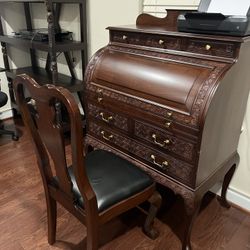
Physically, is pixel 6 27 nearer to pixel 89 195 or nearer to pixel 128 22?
pixel 128 22

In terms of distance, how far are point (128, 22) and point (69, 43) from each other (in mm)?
580

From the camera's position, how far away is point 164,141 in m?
1.35

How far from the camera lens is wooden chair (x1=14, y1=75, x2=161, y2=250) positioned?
3.22 ft

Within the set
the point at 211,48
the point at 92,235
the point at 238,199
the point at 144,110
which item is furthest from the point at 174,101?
the point at 238,199

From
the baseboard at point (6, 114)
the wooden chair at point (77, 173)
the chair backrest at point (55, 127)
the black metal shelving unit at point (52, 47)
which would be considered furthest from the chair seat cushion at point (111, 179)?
the baseboard at point (6, 114)

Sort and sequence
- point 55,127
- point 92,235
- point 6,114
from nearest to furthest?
point 55,127 → point 92,235 → point 6,114

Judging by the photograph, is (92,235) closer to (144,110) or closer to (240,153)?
(144,110)

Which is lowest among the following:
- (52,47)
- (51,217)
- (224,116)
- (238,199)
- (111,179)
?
(238,199)

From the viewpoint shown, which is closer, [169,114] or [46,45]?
[169,114]

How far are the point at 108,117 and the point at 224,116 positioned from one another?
25.8 inches

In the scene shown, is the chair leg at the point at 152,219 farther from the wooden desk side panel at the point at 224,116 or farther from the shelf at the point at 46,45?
the shelf at the point at 46,45

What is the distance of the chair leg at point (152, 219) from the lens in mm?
1489

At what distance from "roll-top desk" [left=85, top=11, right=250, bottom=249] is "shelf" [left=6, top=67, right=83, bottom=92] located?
895 mm

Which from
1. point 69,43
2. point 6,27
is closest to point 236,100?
point 69,43
